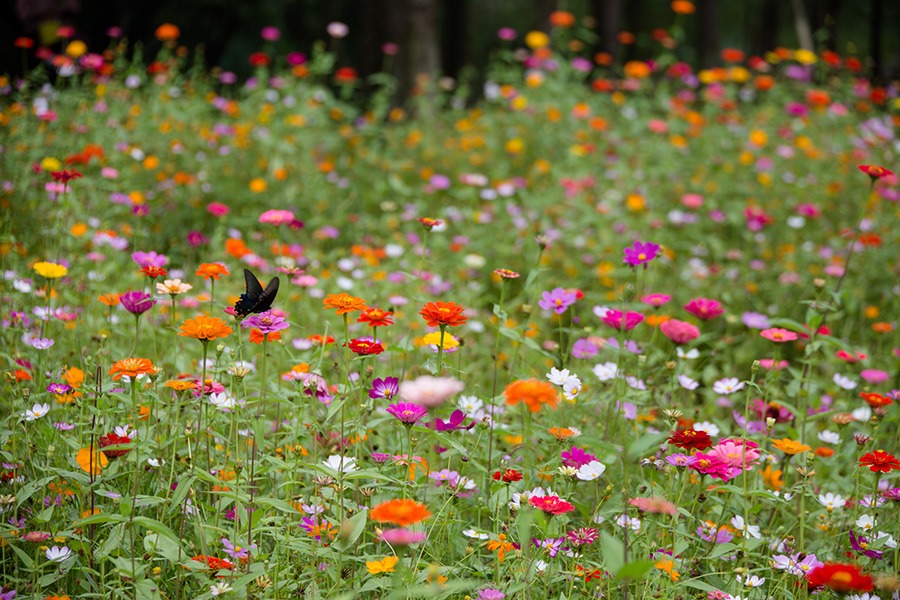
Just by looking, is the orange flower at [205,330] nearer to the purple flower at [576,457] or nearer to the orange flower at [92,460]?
the orange flower at [92,460]

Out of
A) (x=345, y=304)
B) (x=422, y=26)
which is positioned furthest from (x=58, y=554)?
(x=422, y=26)

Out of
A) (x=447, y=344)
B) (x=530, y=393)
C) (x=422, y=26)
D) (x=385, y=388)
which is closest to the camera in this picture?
(x=530, y=393)

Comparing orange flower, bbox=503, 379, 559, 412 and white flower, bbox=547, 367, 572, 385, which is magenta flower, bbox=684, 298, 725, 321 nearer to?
white flower, bbox=547, 367, 572, 385

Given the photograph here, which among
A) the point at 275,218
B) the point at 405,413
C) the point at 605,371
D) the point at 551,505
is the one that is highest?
the point at 275,218

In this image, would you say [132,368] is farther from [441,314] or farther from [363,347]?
[441,314]

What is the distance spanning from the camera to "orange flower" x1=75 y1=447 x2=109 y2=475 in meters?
1.52

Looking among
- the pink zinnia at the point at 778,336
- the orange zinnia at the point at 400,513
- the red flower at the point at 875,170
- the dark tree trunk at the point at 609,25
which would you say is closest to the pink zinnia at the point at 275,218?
the orange zinnia at the point at 400,513

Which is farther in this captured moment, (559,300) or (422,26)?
(422,26)

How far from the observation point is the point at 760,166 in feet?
16.7

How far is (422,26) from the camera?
6613 mm

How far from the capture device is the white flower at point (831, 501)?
1.94 meters

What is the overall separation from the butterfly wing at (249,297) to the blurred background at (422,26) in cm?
387

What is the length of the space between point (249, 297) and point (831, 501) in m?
1.51

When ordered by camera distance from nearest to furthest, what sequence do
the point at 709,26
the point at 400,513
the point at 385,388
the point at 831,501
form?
the point at 400,513, the point at 385,388, the point at 831,501, the point at 709,26
